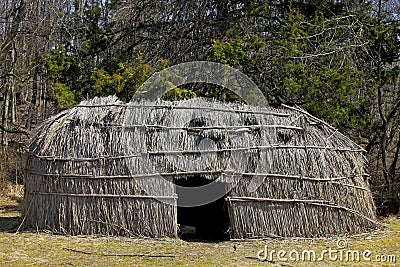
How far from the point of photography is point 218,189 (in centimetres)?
841

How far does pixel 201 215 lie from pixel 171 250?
9.06 feet

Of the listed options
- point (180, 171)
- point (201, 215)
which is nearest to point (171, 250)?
point (180, 171)

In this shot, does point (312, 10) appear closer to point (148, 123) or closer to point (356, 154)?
point (356, 154)

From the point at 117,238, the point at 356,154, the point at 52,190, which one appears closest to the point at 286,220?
the point at 356,154

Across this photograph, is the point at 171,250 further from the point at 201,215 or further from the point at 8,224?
the point at 8,224

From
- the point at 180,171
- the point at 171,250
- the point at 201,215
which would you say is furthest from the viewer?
the point at 201,215

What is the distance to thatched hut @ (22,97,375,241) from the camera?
26.6 ft

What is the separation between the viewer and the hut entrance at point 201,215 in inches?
335

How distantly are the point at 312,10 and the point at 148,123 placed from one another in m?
5.59

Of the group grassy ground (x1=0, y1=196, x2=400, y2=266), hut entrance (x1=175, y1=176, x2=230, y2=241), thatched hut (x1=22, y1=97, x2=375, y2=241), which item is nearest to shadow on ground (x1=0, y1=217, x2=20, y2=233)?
grassy ground (x1=0, y1=196, x2=400, y2=266)

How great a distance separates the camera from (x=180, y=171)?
26.7 feet

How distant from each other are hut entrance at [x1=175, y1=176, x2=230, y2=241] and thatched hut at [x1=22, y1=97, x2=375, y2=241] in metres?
0.33

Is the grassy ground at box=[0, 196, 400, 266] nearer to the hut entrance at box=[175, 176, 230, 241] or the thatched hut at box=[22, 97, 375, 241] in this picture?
the thatched hut at box=[22, 97, 375, 241]

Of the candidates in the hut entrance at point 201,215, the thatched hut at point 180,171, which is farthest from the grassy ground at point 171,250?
the hut entrance at point 201,215
